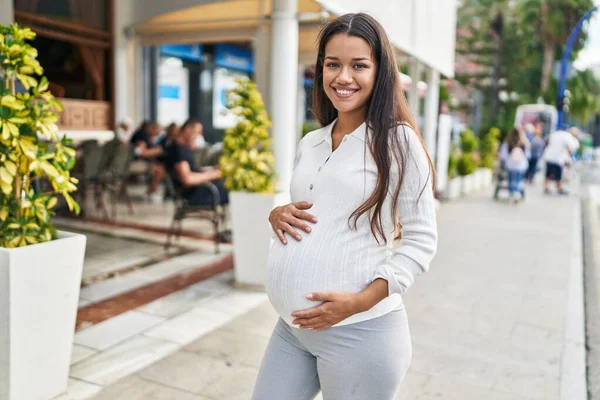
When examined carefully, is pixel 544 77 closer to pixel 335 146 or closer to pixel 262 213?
pixel 262 213

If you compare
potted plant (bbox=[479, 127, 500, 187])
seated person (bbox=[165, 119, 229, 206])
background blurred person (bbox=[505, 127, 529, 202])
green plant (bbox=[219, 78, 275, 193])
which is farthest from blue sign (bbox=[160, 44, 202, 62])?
green plant (bbox=[219, 78, 275, 193])

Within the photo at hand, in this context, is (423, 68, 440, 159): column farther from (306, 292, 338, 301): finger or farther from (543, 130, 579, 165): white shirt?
(306, 292, 338, 301): finger

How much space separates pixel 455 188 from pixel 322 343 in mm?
11291

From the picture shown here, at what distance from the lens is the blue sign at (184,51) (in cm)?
1444

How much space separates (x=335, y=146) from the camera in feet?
5.76

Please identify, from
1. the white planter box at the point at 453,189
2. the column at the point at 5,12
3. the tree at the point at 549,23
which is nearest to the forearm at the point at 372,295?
the column at the point at 5,12

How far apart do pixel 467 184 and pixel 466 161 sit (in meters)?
0.75

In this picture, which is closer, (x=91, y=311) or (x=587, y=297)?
(x=91, y=311)

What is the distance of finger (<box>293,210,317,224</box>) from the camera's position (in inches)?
64.9

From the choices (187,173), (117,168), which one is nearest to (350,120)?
(187,173)

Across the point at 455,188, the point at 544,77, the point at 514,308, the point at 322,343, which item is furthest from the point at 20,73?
the point at 544,77

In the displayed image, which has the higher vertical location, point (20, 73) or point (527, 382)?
point (20, 73)

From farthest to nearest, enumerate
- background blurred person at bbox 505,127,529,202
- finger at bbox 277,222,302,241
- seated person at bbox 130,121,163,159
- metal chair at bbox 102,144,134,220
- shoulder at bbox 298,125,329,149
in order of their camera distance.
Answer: background blurred person at bbox 505,127,529,202, seated person at bbox 130,121,163,159, metal chair at bbox 102,144,134,220, shoulder at bbox 298,125,329,149, finger at bbox 277,222,302,241

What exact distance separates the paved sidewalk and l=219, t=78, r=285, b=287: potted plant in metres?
0.52
